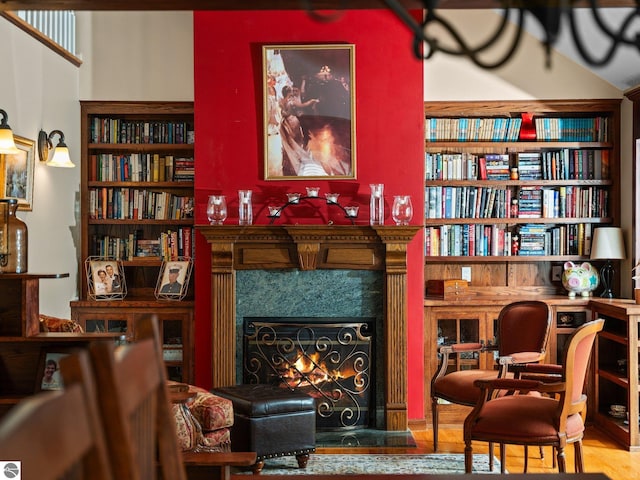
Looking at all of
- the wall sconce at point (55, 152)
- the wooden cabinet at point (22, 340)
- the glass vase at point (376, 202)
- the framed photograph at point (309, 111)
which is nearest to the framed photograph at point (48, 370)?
the wooden cabinet at point (22, 340)

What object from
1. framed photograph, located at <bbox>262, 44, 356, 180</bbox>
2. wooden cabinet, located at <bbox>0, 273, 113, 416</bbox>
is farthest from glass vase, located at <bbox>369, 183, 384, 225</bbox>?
wooden cabinet, located at <bbox>0, 273, 113, 416</bbox>

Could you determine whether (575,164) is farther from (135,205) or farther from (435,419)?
(135,205)

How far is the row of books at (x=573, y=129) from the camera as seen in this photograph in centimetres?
652

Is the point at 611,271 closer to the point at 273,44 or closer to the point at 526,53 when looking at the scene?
the point at 526,53

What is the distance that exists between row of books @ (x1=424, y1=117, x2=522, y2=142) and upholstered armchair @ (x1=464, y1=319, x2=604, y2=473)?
2623mm

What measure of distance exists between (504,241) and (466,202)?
1.45 feet

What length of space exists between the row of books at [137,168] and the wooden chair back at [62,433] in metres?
5.80

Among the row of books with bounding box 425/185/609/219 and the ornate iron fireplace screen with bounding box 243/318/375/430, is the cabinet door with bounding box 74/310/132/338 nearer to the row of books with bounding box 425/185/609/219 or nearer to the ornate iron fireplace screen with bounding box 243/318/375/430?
the ornate iron fireplace screen with bounding box 243/318/375/430

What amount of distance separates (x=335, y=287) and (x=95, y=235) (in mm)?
2103

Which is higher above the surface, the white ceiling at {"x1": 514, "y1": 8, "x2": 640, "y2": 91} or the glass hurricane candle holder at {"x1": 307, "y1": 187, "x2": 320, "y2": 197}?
the white ceiling at {"x1": 514, "y1": 8, "x2": 640, "y2": 91}

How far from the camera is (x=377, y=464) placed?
5.15m

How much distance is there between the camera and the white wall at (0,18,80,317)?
17.0ft

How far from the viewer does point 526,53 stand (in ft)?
21.1

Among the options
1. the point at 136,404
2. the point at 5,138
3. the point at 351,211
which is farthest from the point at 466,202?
the point at 136,404
